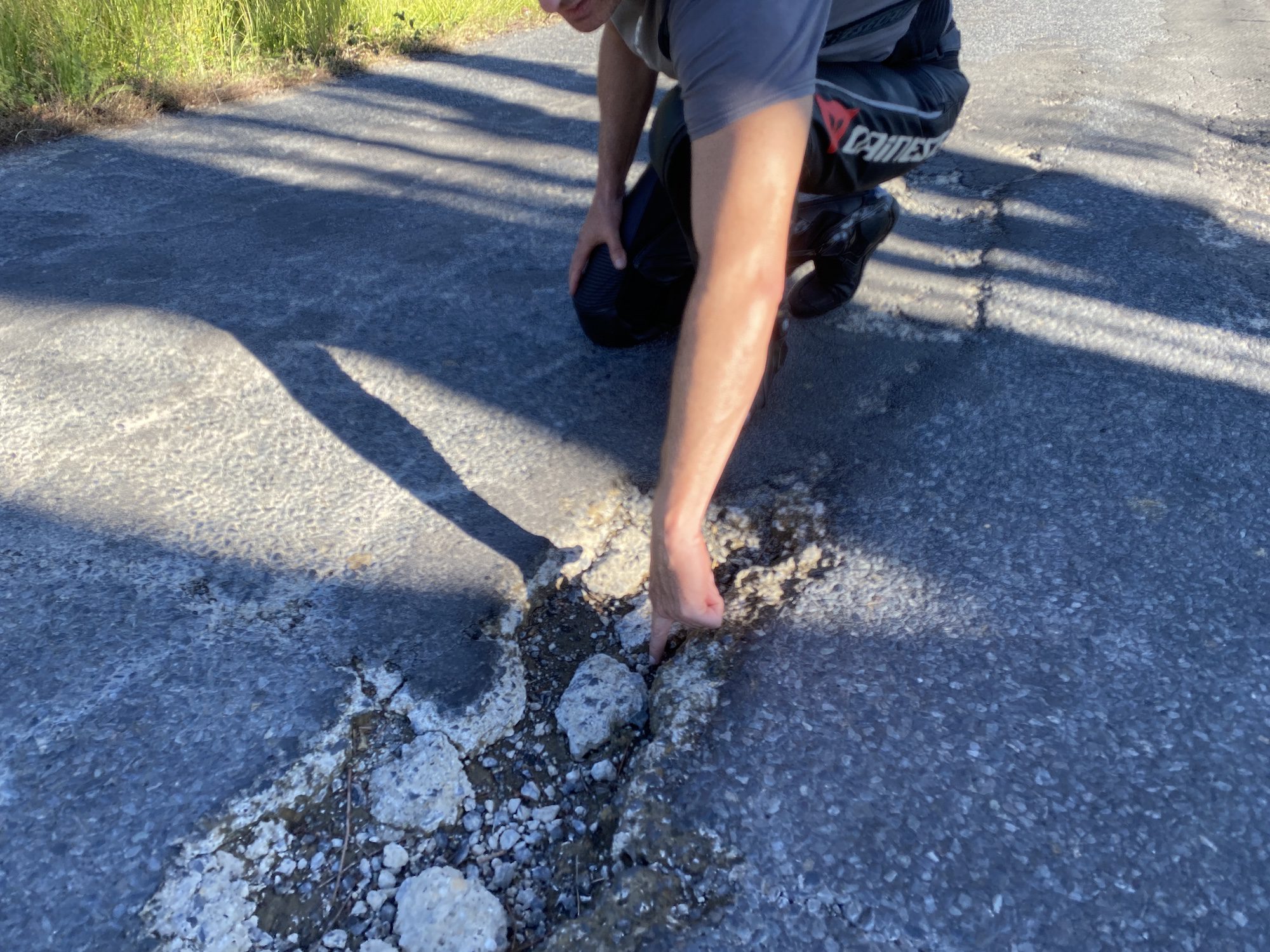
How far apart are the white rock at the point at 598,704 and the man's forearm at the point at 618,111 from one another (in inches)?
48.4

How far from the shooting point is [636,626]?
1.68 m

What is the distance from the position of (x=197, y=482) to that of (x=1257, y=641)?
1905 millimetres

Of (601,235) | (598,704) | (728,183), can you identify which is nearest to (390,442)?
(601,235)

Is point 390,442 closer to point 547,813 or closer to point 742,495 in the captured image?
point 742,495

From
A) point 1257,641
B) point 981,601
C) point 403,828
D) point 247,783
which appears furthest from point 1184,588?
point 247,783

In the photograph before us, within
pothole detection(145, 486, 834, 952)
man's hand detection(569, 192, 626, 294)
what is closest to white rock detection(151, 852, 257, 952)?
pothole detection(145, 486, 834, 952)

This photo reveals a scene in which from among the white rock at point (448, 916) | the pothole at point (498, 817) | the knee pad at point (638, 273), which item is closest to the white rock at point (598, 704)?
the pothole at point (498, 817)

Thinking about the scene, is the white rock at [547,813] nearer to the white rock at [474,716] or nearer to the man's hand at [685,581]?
the white rock at [474,716]

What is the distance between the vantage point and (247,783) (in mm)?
1344

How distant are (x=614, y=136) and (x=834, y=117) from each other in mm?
581

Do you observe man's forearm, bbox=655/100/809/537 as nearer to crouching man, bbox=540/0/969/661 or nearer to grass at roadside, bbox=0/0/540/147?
crouching man, bbox=540/0/969/661

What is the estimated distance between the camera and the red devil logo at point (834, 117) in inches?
74.8

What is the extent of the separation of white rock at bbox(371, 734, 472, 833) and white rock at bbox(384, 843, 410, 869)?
1.2 inches

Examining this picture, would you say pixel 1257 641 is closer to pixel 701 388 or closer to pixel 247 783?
pixel 701 388
